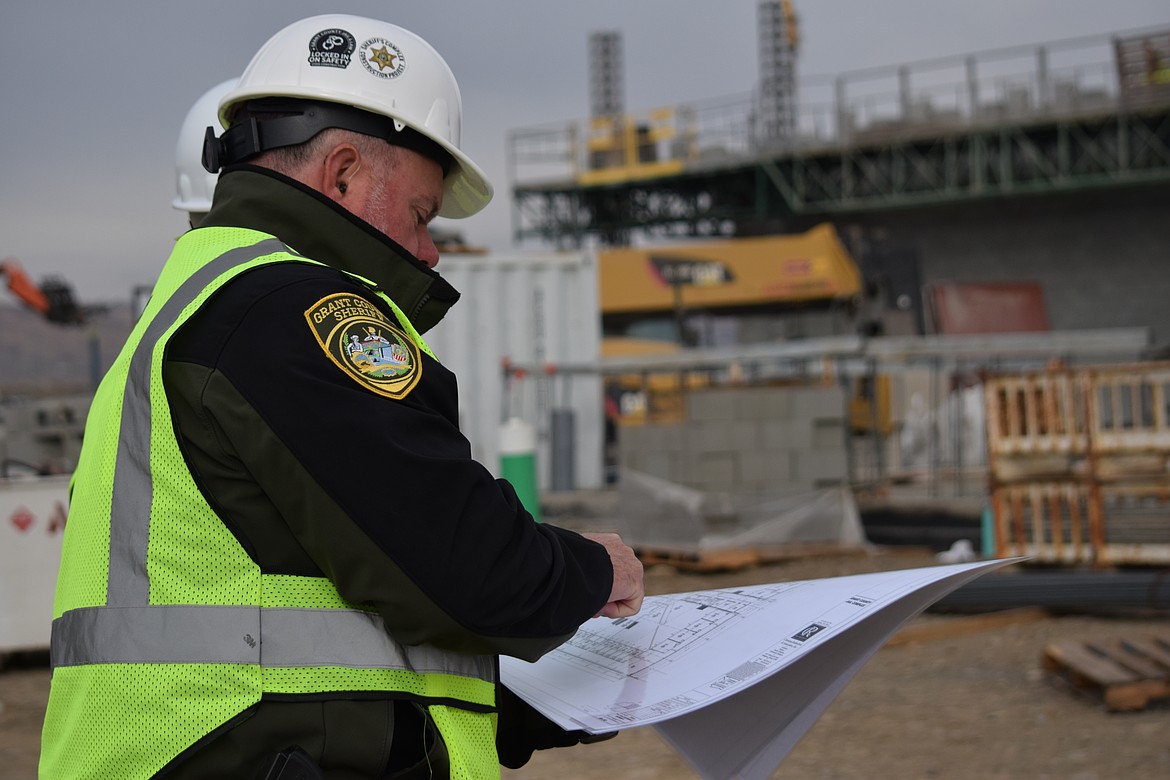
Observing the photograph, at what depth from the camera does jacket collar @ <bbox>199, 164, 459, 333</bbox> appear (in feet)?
5.12

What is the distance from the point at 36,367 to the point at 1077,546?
10002 mm

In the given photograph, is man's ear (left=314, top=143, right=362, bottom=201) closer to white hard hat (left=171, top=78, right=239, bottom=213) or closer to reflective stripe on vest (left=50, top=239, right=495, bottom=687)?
reflective stripe on vest (left=50, top=239, right=495, bottom=687)

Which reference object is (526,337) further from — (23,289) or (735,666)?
(735,666)

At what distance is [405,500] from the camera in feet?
4.35

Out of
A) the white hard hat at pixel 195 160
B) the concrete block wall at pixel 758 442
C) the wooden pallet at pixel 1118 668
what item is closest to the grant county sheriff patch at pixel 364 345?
the white hard hat at pixel 195 160

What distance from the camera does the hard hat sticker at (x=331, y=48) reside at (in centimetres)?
164

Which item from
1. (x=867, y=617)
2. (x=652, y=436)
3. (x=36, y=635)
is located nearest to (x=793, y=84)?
(x=652, y=436)

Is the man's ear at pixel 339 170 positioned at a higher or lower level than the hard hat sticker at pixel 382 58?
lower

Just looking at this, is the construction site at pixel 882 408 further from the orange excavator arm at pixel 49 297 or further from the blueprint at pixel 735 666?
the blueprint at pixel 735 666

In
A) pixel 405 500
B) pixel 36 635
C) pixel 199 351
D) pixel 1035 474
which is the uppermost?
pixel 199 351

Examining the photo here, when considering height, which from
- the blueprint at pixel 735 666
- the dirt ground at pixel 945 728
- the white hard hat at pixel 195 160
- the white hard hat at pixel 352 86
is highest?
the white hard hat at pixel 195 160

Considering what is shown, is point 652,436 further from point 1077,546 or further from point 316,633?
point 316,633

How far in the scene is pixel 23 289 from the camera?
12.2 meters

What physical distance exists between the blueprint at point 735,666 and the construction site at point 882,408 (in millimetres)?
3206
